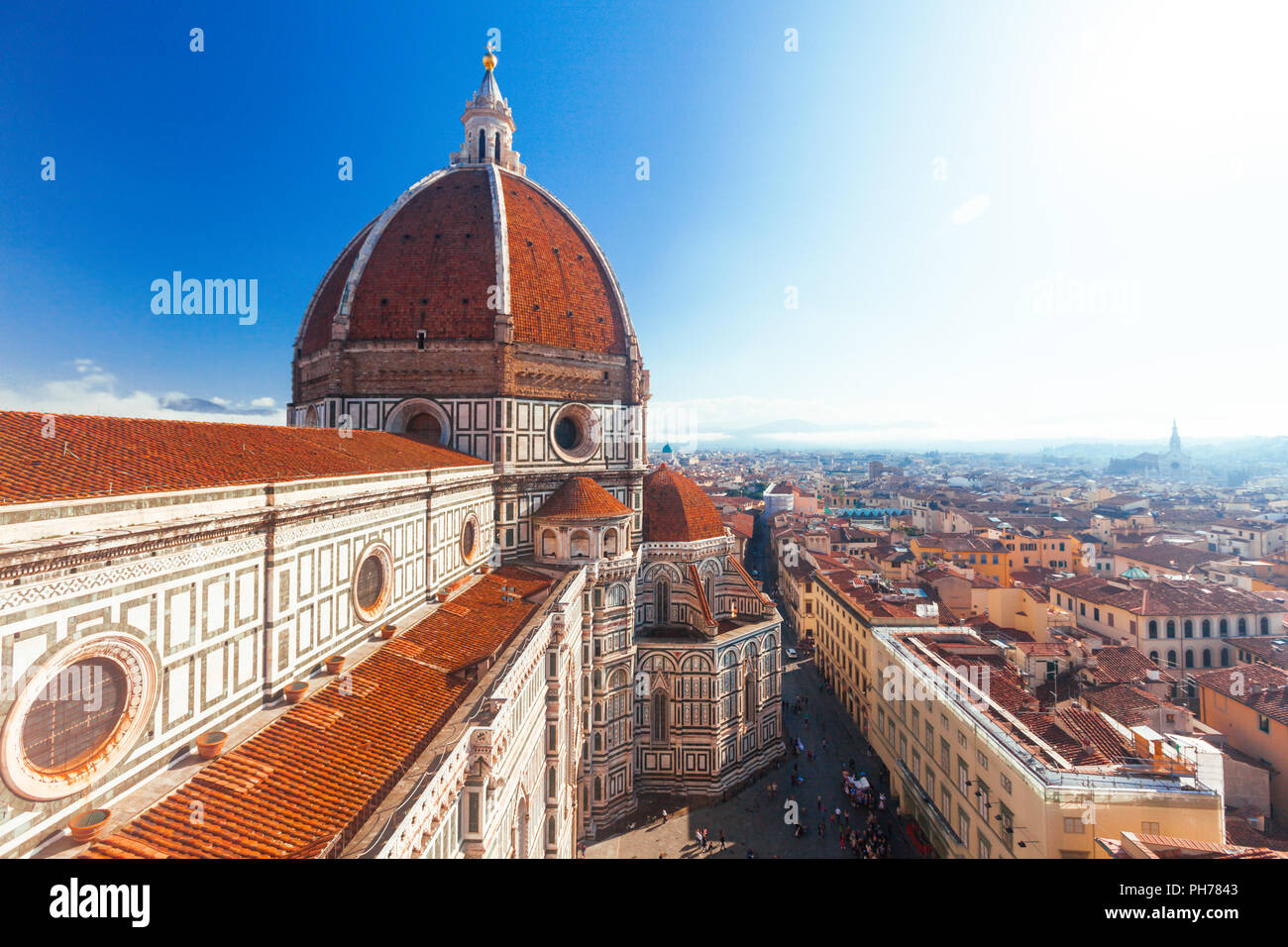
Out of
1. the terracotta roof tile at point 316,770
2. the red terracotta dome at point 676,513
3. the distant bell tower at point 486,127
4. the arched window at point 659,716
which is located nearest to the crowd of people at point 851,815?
the arched window at point 659,716

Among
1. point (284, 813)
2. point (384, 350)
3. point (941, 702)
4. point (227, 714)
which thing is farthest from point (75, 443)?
point (941, 702)

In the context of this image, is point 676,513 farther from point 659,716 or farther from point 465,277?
point 465,277

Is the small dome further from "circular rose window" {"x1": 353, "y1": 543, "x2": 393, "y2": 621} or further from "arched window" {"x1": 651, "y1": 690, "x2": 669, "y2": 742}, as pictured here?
"circular rose window" {"x1": 353, "y1": 543, "x2": 393, "y2": 621}

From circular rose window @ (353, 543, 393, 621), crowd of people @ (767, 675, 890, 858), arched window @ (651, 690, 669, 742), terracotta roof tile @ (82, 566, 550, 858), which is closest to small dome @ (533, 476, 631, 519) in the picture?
arched window @ (651, 690, 669, 742)

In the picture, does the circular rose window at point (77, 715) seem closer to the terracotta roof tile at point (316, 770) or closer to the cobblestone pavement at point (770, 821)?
the terracotta roof tile at point (316, 770)

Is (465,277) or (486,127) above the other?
(486,127)

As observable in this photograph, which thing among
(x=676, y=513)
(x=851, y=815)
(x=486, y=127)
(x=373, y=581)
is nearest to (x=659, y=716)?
(x=851, y=815)
